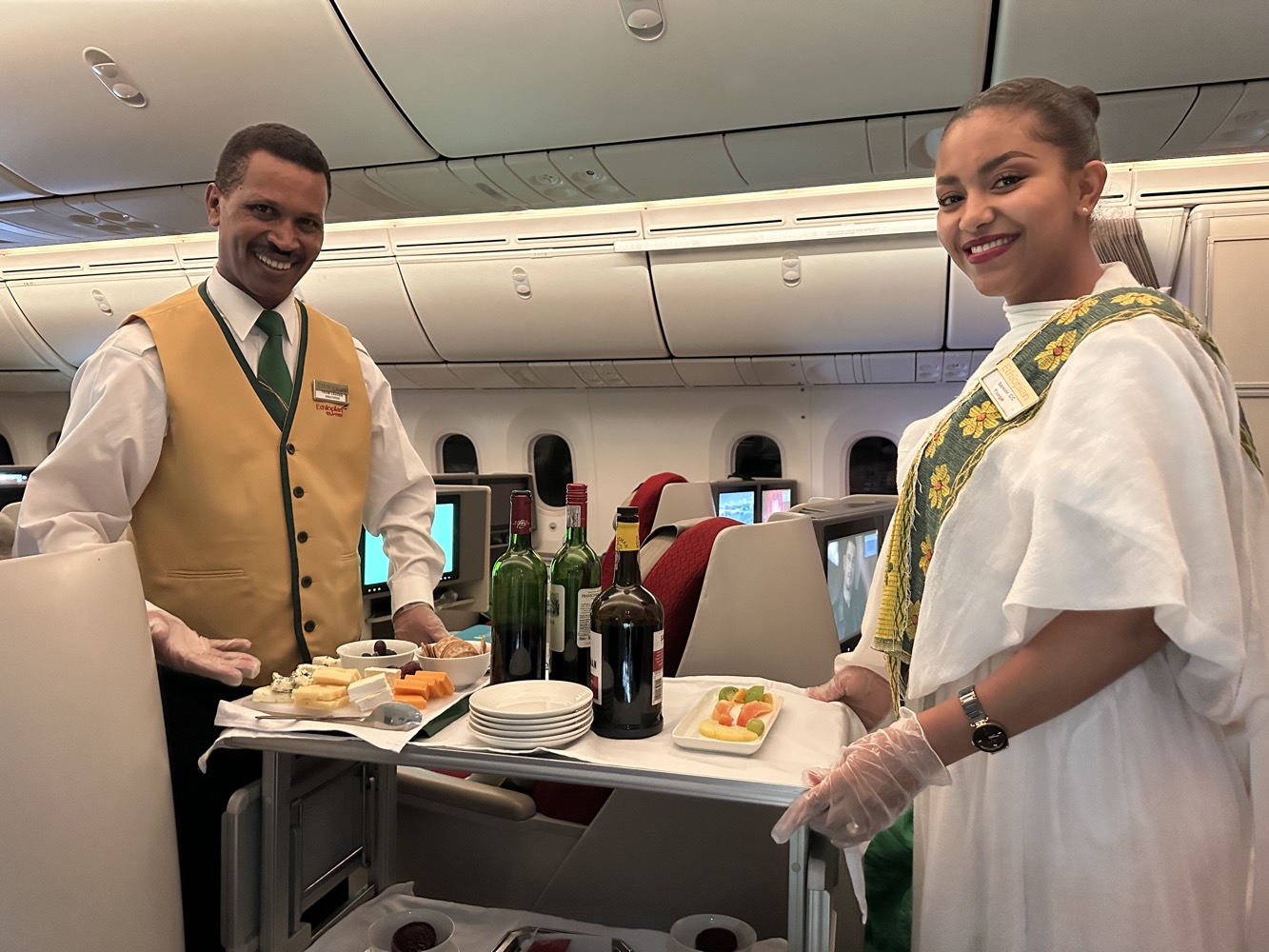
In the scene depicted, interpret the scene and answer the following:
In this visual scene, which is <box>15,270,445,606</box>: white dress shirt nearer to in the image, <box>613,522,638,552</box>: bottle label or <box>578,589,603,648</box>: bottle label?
<box>578,589,603,648</box>: bottle label

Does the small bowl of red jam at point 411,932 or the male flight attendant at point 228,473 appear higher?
the male flight attendant at point 228,473

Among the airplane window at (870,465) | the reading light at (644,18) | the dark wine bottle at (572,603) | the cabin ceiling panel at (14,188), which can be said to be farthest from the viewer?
the airplane window at (870,465)

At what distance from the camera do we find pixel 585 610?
60.6 inches

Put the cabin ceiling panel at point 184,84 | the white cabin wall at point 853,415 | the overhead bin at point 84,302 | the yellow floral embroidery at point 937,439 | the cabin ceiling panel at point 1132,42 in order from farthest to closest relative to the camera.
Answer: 1. the white cabin wall at point 853,415
2. the overhead bin at point 84,302
3. the cabin ceiling panel at point 184,84
4. the cabin ceiling panel at point 1132,42
5. the yellow floral embroidery at point 937,439

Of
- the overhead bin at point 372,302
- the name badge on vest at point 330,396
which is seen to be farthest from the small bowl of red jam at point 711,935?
the overhead bin at point 372,302

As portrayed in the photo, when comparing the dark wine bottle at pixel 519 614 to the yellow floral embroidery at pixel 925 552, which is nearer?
the yellow floral embroidery at pixel 925 552

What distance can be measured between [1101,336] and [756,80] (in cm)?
194

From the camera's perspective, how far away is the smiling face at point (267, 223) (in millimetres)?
1853

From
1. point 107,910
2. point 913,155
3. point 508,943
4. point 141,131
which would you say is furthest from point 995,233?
point 141,131

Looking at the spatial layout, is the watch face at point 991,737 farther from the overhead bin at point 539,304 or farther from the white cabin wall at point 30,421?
the white cabin wall at point 30,421

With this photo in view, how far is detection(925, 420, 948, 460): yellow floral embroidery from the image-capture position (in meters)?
1.44

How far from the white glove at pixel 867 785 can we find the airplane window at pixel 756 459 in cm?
704

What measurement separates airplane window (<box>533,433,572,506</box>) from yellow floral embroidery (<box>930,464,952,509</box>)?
7.70 m

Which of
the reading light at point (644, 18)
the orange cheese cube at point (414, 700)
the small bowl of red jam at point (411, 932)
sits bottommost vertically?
the small bowl of red jam at point (411, 932)
